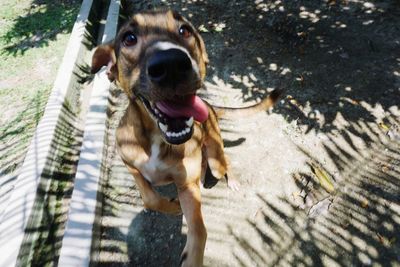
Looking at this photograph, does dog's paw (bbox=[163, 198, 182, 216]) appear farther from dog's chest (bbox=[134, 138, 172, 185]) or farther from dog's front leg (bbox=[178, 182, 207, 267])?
dog's chest (bbox=[134, 138, 172, 185])

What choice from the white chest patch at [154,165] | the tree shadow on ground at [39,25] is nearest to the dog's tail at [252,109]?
the white chest patch at [154,165]

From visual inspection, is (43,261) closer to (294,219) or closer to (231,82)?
(294,219)

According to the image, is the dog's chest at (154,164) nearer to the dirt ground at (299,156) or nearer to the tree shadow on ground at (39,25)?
the dirt ground at (299,156)

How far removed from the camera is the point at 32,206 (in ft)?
11.3

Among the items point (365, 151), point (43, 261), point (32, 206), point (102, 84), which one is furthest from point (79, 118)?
point (365, 151)

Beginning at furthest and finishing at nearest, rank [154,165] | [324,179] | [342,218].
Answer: [324,179] < [342,218] < [154,165]

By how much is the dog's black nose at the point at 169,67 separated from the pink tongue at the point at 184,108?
331 mm

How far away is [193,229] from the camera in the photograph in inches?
112

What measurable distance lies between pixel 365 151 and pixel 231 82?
228cm

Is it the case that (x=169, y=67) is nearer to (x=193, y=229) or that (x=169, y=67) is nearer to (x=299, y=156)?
(x=193, y=229)

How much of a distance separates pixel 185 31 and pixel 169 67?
858 mm

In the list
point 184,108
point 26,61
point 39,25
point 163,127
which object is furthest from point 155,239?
point 39,25

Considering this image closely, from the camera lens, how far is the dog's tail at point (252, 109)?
3.92 meters

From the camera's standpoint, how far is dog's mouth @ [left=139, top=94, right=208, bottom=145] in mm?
2613
